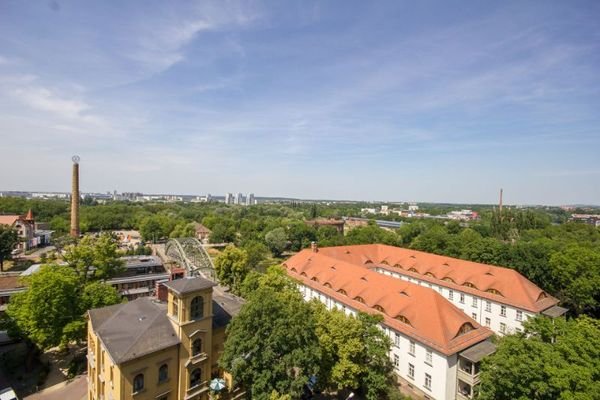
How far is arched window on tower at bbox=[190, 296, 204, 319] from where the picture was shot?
21000mm

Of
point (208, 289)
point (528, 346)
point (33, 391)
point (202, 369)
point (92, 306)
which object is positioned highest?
point (208, 289)

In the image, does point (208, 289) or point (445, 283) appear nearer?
point (208, 289)

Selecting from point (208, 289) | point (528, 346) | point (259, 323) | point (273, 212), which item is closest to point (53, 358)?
point (208, 289)

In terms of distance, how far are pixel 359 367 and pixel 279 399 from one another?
6.54 m

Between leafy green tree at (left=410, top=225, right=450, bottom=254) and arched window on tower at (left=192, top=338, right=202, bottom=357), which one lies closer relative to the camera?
arched window on tower at (left=192, top=338, right=202, bottom=357)

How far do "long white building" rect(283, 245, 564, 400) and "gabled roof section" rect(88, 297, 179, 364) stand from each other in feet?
53.5

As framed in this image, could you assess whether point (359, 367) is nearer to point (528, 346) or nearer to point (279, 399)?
point (279, 399)

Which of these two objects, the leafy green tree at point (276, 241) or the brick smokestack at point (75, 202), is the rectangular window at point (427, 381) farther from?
the brick smokestack at point (75, 202)

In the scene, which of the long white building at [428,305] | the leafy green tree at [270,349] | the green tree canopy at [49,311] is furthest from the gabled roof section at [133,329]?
the long white building at [428,305]

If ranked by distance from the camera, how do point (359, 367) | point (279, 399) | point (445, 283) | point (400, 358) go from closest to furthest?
1. point (279, 399)
2. point (359, 367)
3. point (400, 358)
4. point (445, 283)

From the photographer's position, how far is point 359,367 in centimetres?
2088

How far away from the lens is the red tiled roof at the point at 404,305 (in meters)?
25.7

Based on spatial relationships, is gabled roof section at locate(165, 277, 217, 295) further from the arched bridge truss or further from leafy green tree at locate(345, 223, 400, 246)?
leafy green tree at locate(345, 223, 400, 246)

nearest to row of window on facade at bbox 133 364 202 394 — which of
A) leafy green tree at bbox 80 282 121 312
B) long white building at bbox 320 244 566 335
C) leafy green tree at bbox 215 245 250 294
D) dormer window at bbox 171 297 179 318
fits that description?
dormer window at bbox 171 297 179 318
